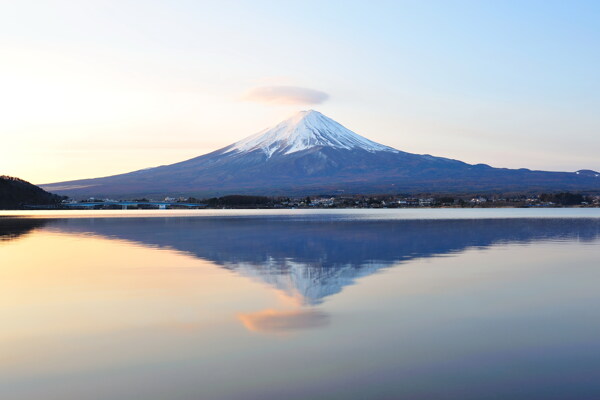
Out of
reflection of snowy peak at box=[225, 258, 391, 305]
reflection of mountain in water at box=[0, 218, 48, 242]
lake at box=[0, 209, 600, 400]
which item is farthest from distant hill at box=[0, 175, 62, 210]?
reflection of snowy peak at box=[225, 258, 391, 305]

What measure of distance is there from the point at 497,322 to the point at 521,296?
10.5 feet

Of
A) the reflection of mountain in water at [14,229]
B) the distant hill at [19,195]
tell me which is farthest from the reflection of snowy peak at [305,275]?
the distant hill at [19,195]

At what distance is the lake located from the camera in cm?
763

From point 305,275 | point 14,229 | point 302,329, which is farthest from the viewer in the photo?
point 14,229

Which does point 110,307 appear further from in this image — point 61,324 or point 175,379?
point 175,379

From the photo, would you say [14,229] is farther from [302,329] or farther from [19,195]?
[19,195]

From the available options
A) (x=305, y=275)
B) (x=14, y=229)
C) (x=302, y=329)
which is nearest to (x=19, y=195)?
(x=14, y=229)

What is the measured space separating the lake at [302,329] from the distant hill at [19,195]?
5939 inches

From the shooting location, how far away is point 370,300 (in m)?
13.5

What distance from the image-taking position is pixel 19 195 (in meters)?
164

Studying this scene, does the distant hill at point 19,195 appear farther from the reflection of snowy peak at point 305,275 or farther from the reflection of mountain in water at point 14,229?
the reflection of snowy peak at point 305,275

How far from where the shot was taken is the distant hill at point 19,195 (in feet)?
521

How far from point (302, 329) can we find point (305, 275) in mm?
7212

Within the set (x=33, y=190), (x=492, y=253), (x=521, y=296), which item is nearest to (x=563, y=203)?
(x=33, y=190)
